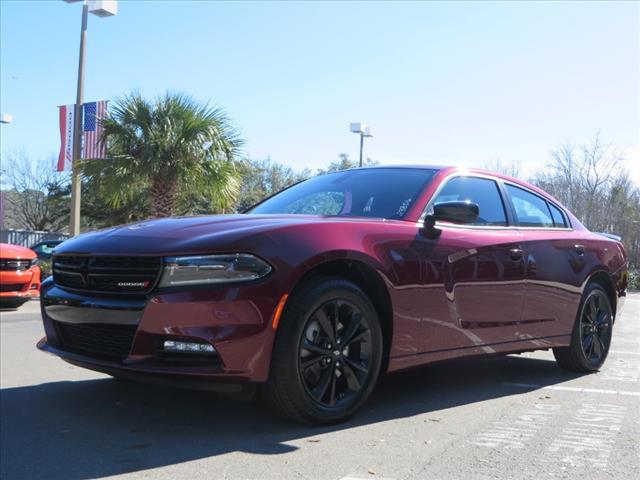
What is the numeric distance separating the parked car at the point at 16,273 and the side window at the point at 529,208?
753cm

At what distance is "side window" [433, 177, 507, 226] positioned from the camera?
4781mm

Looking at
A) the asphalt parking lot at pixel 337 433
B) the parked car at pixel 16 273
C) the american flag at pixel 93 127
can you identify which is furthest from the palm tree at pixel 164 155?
the asphalt parking lot at pixel 337 433

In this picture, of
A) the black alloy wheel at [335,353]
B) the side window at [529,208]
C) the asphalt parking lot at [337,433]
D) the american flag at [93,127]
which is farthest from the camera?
the american flag at [93,127]

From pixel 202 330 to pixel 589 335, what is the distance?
3.91 meters

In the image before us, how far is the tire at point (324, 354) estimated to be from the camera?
352cm

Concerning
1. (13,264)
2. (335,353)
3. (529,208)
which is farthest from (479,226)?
(13,264)

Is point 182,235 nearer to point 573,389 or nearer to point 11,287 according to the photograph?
point 573,389

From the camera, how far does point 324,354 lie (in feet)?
12.2

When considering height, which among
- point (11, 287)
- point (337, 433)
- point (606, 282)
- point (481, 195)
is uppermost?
point (481, 195)

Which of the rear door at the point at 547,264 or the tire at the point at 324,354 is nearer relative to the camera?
the tire at the point at 324,354

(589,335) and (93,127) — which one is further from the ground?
(93,127)

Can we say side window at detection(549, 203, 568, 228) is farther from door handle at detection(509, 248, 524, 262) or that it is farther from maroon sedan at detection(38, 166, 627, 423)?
door handle at detection(509, 248, 524, 262)

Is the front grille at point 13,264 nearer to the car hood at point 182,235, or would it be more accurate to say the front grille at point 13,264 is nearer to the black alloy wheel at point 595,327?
the car hood at point 182,235

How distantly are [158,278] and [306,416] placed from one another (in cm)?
111
